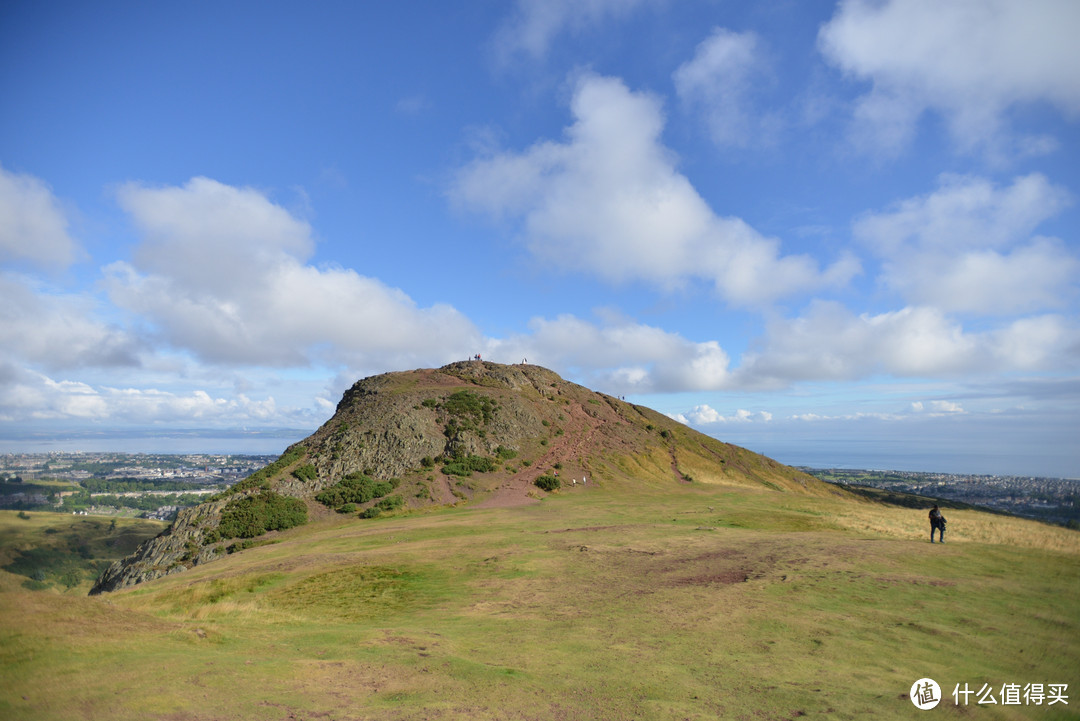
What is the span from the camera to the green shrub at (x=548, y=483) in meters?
45.0

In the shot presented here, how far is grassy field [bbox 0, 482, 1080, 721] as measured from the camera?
24.5 feet

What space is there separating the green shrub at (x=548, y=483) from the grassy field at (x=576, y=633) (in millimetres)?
22794

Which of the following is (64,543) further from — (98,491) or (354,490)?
(98,491)

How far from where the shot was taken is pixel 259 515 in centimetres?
3469

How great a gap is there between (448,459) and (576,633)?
37.1 meters

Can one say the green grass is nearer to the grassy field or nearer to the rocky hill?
the rocky hill

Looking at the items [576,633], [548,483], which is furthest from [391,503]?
[576,633]

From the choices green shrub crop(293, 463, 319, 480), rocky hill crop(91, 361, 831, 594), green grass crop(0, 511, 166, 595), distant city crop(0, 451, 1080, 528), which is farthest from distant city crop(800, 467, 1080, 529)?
green grass crop(0, 511, 166, 595)

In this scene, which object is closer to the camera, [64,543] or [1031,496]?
[1031,496]

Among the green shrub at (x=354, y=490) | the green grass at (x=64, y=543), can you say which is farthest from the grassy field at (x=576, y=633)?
the green grass at (x=64, y=543)

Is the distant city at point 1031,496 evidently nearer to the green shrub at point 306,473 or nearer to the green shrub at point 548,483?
the green shrub at point 548,483

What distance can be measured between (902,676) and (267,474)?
4336 cm

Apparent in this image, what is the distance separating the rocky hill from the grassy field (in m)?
13.8

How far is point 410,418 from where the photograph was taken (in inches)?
1992
